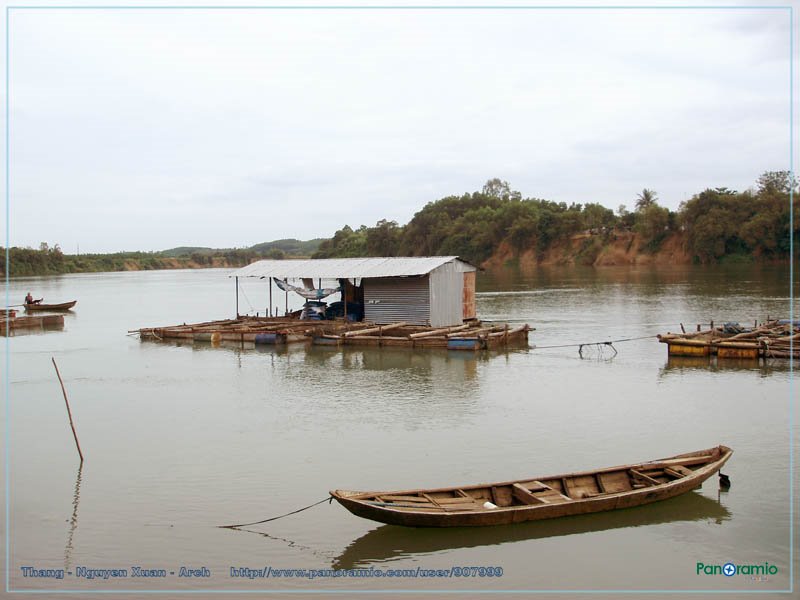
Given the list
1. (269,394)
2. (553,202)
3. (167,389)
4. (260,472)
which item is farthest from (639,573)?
(553,202)

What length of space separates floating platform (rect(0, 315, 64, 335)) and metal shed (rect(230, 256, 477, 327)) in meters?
12.9

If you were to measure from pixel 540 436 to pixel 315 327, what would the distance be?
14.8m

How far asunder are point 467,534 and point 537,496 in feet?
3.23

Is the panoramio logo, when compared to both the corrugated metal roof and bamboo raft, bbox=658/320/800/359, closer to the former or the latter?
bamboo raft, bbox=658/320/800/359

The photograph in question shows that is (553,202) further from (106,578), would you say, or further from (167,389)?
(106,578)

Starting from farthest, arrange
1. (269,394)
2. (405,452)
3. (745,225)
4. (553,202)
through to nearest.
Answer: (553,202) → (745,225) → (269,394) → (405,452)

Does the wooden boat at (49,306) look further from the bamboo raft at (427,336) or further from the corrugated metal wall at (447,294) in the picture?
the corrugated metal wall at (447,294)

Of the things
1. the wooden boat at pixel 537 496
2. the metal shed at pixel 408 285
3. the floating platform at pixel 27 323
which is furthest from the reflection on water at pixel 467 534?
the floating platform at pixel 27 323

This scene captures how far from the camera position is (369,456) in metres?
12.5

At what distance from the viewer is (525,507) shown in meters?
8.80

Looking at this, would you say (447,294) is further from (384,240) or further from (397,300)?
(384,240)

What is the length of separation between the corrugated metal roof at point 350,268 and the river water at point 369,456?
3150 millimetres

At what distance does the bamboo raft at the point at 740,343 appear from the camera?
20062 mm

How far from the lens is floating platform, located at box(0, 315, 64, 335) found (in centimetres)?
3269
